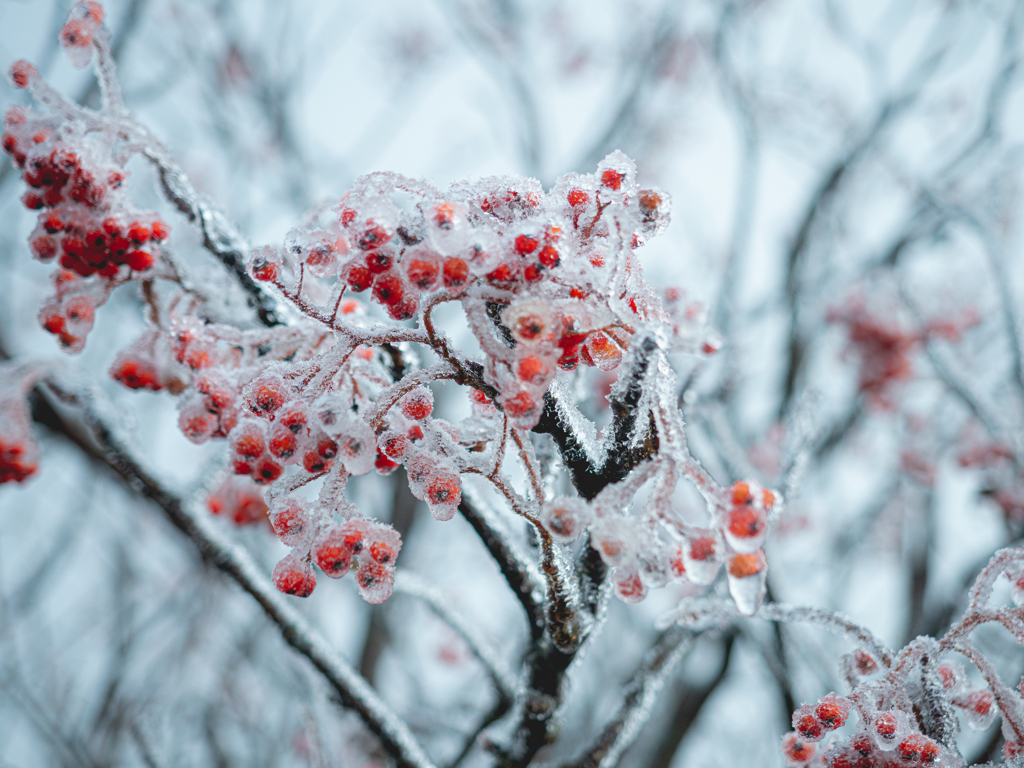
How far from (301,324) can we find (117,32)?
2.77m

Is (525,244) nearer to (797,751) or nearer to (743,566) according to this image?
(743,566)

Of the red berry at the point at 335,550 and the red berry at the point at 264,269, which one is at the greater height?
the red berry at the point at 264,269

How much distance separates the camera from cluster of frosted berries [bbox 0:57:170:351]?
1229mm

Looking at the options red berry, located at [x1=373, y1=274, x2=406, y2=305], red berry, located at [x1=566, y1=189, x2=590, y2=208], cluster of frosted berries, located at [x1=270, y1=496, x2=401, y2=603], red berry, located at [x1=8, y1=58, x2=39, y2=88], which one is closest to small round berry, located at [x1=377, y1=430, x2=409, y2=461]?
cluster of frosted berries, located at [x1=270, y1=496, x2=401, y2=603]

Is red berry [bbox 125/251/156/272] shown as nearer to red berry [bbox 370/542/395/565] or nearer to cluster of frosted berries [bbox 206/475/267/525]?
red berry [bbox 370/542/395/565]

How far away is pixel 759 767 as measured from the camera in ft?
21.2

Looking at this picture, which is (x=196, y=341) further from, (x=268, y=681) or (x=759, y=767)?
(x=759, y=767)

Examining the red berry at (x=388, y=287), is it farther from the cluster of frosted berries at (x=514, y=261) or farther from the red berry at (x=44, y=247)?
the red berry at (x=44, y=247)

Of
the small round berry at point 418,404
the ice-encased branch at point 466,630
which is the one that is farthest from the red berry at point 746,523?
the ice-encased branch at point 466,630

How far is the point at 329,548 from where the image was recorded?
3.10 feet

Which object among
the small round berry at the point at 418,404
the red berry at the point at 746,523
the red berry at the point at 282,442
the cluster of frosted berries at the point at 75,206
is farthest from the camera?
the cluster of frosted berries at the point at 75,206

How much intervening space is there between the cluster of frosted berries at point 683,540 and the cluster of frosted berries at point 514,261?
15 cm

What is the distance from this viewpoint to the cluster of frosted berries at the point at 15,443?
127cm

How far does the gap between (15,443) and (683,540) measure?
51.9 inches
